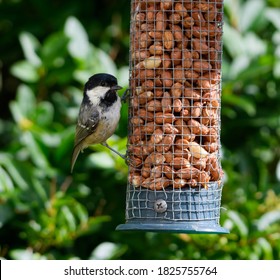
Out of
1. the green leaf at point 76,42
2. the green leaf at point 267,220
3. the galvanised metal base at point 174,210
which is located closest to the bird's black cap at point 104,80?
the galvanised metal base at point 174,210

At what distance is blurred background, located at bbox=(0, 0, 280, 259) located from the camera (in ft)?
18.2

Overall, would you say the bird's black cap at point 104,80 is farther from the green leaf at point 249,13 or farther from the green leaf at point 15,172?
the green leaf at point 249,13

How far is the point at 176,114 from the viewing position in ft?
15.4

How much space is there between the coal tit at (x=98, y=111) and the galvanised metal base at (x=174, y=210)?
0.55 meters

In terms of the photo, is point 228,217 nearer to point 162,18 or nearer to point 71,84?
point 162,18

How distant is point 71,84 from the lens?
654 cm

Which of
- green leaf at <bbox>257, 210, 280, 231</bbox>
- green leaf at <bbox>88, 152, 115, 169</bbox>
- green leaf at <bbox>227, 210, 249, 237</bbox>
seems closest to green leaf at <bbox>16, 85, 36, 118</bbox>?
green leaf at <bbox>88, 152, 115, 169</bbox>

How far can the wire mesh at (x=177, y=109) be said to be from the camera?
463 cm

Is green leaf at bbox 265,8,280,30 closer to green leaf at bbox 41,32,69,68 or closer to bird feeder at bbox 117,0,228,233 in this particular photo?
bird feeder at bbox 117,0,228,233

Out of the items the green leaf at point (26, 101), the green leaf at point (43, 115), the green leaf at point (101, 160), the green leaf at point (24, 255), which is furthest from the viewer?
the green leaf at point (26, 101)

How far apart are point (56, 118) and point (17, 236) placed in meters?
0.95

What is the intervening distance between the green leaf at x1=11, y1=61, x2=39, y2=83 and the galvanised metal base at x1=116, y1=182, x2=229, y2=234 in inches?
67.7

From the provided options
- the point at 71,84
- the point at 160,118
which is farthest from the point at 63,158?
the point at 160,118

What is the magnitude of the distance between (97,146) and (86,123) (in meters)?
0.41
